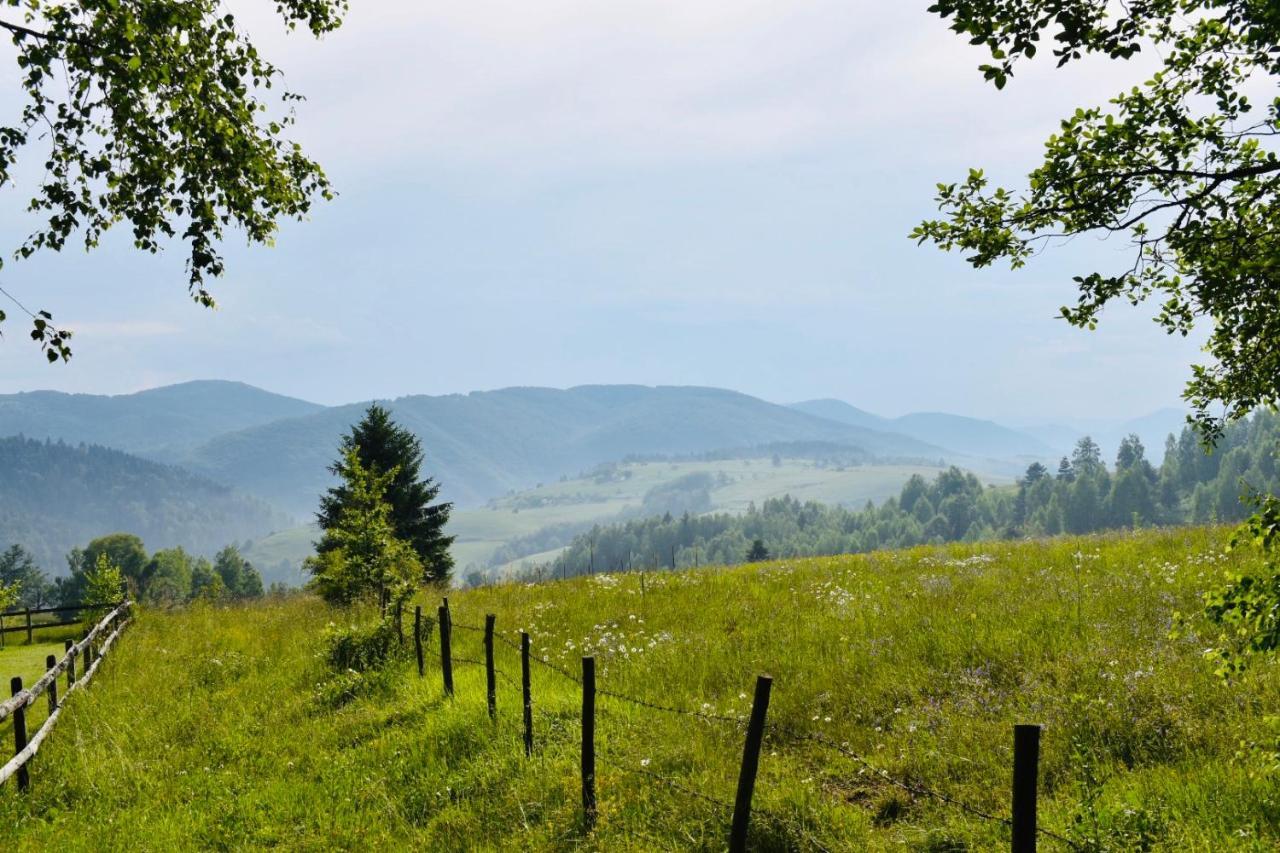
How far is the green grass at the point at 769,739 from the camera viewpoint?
302 inches

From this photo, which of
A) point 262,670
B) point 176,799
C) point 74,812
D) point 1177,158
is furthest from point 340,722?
point 1177,158

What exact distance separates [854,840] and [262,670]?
52.9 ft

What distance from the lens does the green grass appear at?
768cm

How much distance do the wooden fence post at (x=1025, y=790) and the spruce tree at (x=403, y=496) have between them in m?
36.3

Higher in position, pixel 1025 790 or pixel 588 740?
pixel 1025 790

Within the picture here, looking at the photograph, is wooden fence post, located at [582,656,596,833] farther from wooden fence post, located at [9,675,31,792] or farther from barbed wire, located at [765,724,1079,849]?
wooden fence post, located at [9,675,31,792]

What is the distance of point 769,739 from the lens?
10.2 m

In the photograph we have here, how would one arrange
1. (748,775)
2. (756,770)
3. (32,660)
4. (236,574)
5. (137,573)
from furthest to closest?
(236,574)
(137,573)
(32,660)
(756,770)
(748,775)

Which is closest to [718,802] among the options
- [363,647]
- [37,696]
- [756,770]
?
[756,770]

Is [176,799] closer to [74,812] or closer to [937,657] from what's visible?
[74,812]

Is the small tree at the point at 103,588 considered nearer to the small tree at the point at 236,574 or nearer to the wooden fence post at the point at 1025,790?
the wooden fence post at the point at 1025,790

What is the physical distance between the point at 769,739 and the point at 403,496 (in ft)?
110

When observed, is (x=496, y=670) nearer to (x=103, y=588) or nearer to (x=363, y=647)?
(x=363, y=647)

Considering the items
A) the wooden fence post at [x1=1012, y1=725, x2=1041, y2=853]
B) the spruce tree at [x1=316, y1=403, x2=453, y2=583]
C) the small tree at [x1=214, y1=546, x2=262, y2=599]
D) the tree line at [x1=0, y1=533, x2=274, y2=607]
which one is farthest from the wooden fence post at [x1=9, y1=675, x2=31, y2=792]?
the small tree at [x1=214, y1=546, x2=262, y2=599]
